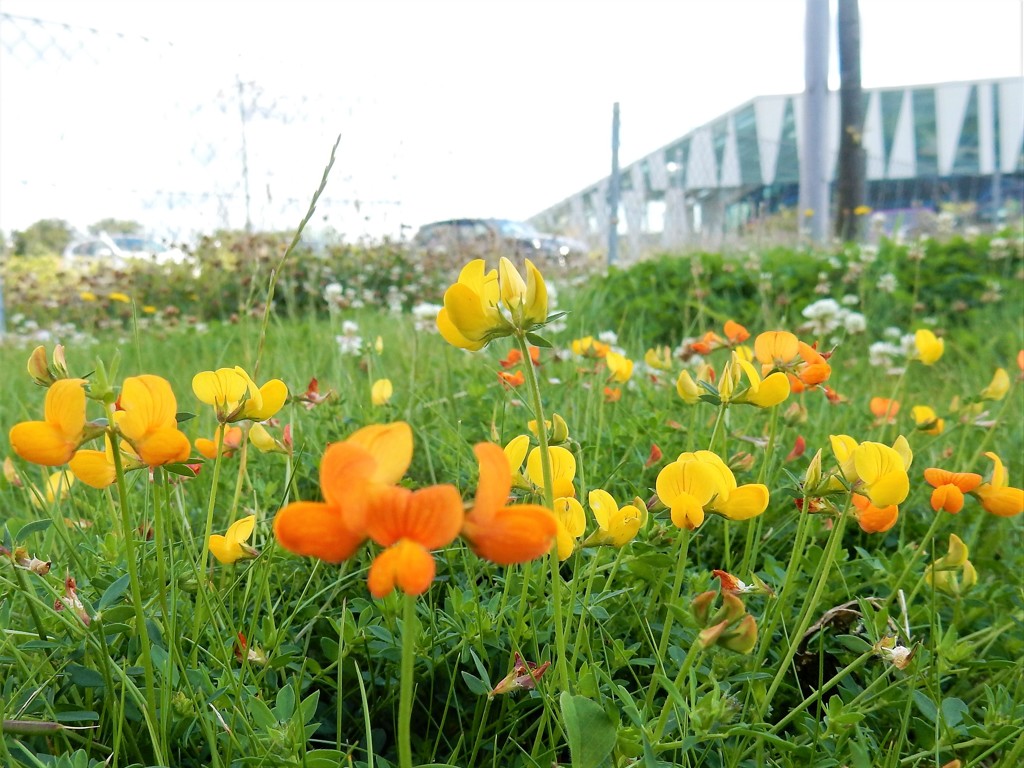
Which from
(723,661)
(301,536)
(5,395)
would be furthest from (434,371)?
(301,536)

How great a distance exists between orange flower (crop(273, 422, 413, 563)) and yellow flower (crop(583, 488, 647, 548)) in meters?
0.36

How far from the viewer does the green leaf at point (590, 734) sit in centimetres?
63

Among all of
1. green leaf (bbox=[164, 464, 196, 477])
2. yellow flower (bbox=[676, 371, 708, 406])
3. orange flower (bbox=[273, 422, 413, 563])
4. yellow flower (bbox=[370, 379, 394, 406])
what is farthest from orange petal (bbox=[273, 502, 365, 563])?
yellow flower (bbox=[370, 379, 394, 406])

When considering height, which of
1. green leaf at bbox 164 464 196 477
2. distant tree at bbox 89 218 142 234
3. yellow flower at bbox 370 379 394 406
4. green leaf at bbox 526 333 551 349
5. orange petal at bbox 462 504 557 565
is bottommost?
yellow flower at bbox 370 379 394 406

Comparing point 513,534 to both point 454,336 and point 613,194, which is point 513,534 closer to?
point 454,336

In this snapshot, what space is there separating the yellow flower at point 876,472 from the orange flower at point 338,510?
502 mm

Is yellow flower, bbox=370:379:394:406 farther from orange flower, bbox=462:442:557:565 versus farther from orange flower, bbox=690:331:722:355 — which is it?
orange flower, bbox=462:442:557:565

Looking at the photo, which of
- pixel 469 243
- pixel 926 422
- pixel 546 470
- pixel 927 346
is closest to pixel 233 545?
pixel 546 470

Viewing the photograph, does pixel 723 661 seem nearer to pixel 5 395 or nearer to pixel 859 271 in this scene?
pixel 5 395

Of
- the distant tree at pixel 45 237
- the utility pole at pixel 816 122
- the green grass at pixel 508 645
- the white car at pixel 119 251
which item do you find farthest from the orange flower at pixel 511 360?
the distant tree at pixel 45 237

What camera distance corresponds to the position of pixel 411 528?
43cm

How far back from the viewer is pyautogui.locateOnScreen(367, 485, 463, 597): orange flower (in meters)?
0.42

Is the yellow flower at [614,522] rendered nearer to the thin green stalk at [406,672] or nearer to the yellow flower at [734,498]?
the yellow flower at [734,498]

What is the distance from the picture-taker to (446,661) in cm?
95
